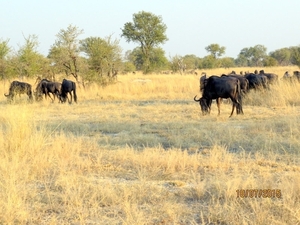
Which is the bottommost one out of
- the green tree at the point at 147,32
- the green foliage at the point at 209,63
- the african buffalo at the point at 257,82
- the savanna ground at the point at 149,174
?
the savanna ground at the point at 149,174

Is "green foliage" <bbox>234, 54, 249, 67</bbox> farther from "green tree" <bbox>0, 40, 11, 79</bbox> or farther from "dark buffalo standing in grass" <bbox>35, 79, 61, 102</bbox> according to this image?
"dark buffalo standing in grass" <bbox>35, 79, 61, 102</bbox>

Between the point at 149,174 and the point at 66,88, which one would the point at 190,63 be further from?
the point at 149,174

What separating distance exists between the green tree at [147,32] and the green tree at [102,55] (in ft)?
67.7

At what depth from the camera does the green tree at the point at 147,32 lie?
152ft

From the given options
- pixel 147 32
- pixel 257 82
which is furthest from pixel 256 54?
pixel 257 82

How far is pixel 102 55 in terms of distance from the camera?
80.8 ft

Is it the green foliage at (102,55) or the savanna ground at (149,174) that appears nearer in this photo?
the savanna ground at (149,174)

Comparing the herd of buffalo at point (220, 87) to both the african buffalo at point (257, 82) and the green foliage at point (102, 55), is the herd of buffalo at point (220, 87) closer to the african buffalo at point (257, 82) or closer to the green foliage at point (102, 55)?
the african buffalo at point (257, 82)

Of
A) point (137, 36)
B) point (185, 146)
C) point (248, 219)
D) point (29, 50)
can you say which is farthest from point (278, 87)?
point (137, 36)

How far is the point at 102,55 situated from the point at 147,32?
2329 cm

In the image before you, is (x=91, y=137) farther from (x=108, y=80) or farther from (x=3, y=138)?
(x=108, y=80)
